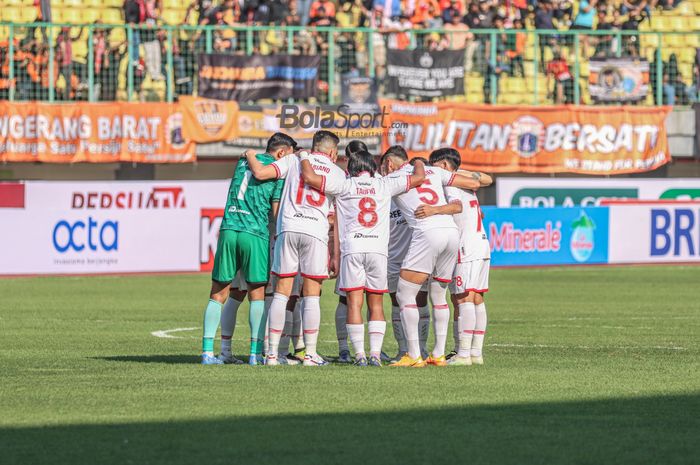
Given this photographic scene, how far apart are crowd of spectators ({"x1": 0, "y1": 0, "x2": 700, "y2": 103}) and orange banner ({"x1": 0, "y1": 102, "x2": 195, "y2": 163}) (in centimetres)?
62

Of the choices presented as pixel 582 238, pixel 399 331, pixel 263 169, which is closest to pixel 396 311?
pixel 399 331

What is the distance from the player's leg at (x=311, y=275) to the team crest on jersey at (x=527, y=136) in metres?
21.7

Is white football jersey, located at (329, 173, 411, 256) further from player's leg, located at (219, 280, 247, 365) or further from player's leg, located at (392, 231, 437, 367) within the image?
player's leg, located at (219, 280, 247, 365)

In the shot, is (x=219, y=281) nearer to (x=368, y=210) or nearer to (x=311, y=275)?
(x=311, y=275)

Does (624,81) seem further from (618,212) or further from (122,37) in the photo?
(122,37)

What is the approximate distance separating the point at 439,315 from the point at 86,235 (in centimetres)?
1560

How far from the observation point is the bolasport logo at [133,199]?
90.6ft

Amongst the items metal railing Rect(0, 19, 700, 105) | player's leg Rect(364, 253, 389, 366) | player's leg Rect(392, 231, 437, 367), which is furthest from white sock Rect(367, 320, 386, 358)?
metal railing Rect(0, 19, 700, 105)

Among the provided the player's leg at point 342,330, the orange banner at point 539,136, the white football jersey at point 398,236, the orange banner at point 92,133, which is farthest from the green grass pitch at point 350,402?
the orange banner at point 539,136

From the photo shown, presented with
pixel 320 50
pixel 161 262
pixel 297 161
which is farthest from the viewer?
pixel 320 50

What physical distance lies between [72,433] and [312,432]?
60.2 inches

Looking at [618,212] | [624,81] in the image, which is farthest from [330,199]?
[624,81]

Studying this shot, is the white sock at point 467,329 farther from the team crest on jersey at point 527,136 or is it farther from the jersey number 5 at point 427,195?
the team crest on jersey at point 527,136

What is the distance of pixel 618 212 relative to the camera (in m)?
31.0
